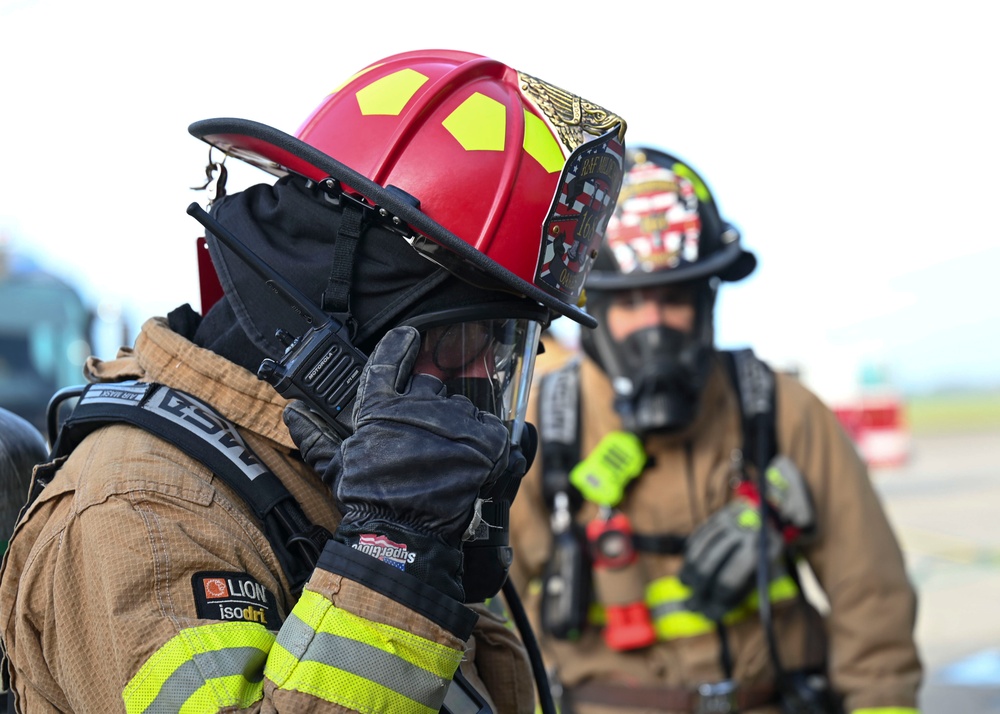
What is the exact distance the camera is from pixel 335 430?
4.96ft

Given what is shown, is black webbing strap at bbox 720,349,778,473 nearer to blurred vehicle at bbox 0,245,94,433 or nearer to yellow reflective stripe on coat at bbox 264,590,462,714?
yellow reflective stripe on coat at bbox 264,590,462,714

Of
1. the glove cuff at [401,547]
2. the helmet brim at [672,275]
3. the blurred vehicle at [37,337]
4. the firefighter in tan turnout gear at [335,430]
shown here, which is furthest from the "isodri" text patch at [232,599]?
the blurred vehicle at [37,337]

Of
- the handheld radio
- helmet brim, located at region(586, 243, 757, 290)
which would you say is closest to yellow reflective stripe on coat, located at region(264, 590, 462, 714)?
the handheld radio

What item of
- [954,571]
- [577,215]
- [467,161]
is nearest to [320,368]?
[467,161]

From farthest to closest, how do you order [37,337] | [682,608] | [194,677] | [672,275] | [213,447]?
[37,337]
[672,275]
[682,608]
[213,447]
[194,677]

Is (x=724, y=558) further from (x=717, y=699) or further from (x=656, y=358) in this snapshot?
(x=656, y=358)

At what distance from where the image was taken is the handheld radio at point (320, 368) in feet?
4.91

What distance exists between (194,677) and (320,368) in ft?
1.53

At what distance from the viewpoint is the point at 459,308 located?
1604 mm

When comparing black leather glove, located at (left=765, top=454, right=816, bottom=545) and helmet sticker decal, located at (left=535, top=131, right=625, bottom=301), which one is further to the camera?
black leather glove, located at (left=765, top=454, right=816, bottom=545)

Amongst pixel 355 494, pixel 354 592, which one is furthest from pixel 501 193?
pixel 354 592

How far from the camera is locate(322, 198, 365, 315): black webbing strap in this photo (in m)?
1.56

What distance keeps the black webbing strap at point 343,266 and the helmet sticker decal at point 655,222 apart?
2.02 m

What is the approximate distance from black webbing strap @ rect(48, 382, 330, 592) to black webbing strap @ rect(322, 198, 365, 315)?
247 mm
